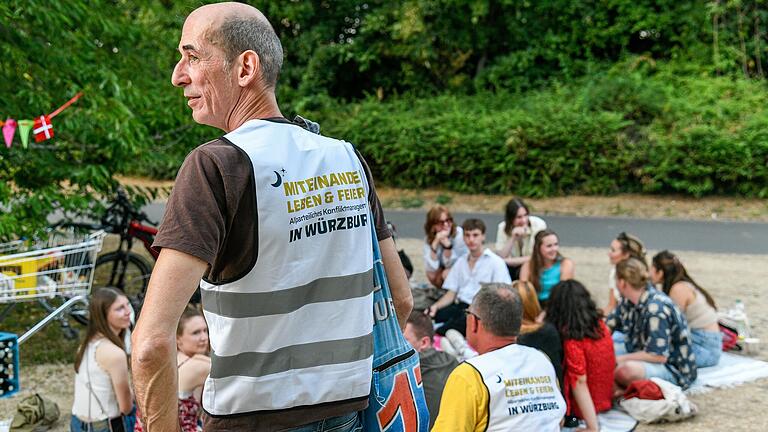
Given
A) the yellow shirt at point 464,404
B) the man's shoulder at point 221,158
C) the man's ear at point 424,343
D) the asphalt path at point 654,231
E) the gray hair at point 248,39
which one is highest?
the gray hair at point 248,39

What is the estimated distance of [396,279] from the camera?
2.06m

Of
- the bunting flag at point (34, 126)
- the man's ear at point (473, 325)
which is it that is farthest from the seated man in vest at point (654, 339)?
the bunting flag at point (34, 126)

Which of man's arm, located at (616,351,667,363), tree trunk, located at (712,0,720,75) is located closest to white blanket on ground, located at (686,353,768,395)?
man's arm, located at (616,351,667,363)

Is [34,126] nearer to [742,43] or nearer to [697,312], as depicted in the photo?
[697,312]

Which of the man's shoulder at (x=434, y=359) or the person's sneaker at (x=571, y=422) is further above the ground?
the man's shoulder at (x=434, y=359)

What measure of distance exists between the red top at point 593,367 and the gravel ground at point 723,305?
0.35m

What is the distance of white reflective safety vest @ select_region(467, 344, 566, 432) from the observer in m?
3.50

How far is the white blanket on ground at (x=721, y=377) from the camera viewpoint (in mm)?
5711

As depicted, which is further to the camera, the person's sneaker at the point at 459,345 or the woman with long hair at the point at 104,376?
the person's sneaker at the point at 459,345

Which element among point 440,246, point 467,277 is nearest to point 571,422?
point 467,277

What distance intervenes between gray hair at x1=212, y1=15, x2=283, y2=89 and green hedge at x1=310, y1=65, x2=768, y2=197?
16.2m

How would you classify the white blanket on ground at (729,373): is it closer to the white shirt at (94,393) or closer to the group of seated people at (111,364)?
the group of seated people at (111,364)

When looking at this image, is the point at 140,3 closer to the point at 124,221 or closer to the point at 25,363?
the point at 124,221

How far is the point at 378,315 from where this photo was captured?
1924 mm
